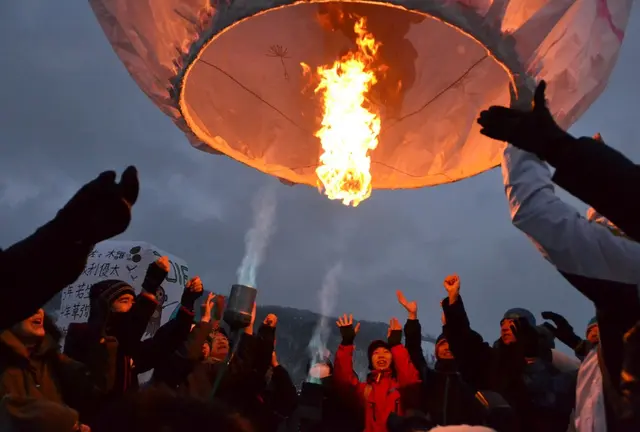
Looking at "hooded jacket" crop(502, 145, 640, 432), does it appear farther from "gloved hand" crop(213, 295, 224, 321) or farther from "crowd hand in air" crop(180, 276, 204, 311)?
"gloved hand" crop(213, 295, 224, 321)

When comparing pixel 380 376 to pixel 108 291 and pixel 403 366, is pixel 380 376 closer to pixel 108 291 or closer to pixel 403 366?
pixel 403 366

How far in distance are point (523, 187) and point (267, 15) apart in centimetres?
215

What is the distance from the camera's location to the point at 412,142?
377 centimetres

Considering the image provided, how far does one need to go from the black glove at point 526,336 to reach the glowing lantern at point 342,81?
4.10ft

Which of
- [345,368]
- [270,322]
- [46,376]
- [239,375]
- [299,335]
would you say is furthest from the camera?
[299,335]

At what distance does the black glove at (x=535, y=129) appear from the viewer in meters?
1.42

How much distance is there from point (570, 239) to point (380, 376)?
329cm

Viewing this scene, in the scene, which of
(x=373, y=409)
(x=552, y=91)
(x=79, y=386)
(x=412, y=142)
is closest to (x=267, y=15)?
(x=412, y=142)

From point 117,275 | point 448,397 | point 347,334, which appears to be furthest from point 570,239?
point 117,275

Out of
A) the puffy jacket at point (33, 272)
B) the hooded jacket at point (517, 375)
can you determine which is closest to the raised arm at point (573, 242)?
the puffy jacket at point (33, 272)

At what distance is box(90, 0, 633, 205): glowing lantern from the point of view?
2594mm

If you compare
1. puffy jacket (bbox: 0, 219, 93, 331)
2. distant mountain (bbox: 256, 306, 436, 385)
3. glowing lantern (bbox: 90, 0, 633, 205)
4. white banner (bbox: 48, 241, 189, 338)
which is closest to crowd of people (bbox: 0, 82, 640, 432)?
puffy jacket (bbox: 0, 219, 93, 331)

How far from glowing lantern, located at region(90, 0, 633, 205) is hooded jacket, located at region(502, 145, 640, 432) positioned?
891mm

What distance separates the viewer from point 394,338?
16.2 ft
